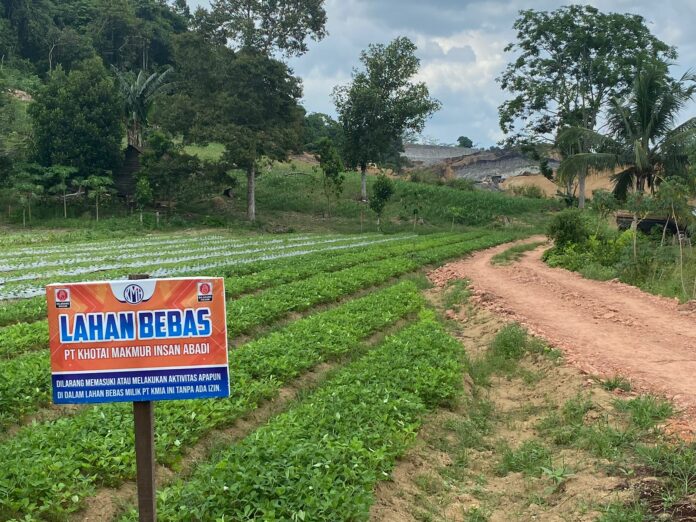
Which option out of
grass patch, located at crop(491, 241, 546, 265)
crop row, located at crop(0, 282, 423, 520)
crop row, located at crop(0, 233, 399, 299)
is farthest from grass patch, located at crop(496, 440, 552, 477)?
grass patch, located at crop(491, 241, 546, 265)

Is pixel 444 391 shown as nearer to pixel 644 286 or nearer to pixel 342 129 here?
pixel 644 286

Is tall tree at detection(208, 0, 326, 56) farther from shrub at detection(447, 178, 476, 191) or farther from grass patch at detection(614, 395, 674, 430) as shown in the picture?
grass patch at detection(614, 395, 674, 430)

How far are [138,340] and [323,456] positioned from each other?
2.24m

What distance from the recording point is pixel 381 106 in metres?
46.2

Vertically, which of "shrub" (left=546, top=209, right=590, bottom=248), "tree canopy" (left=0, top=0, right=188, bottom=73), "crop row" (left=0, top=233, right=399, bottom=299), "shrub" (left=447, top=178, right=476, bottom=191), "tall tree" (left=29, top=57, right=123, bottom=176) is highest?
"tree canopy" (left=0, top=0, right=188, bottom=73)

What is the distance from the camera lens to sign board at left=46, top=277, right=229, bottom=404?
3.64 m

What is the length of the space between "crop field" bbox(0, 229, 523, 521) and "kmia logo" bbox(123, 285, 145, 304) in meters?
1.85

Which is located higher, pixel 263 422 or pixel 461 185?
pixel 461 185

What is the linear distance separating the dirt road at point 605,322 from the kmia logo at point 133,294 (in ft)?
19.2

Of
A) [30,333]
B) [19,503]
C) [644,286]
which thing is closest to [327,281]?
[30,333]

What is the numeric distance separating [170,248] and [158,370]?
24.2 meters

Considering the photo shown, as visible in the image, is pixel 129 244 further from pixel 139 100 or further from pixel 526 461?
pixel 526 461

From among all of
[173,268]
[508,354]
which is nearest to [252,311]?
[508,354]

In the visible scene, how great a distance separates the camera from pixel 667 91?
77.3 ft
